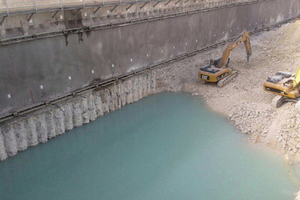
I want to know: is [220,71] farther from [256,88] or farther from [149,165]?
[149,165]

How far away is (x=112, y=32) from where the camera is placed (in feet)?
51.4

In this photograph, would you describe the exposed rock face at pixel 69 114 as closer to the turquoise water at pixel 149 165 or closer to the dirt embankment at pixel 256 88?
the turquoise water at pixel 149 165

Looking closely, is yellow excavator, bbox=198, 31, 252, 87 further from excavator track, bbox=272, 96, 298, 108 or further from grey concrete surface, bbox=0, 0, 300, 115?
excavator track, bbox=272, 96, 298, 108

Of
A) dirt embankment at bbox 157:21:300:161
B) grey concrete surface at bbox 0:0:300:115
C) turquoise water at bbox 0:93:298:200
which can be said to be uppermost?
grey concrete surface at bbox 0:0:300:115

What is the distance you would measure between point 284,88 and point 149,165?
26.9 feet

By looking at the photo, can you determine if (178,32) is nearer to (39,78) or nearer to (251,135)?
(251,135)

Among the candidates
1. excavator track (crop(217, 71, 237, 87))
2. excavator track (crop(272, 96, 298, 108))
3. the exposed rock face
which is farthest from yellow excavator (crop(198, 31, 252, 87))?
excavator track (crop(272, 96, 298, 108))

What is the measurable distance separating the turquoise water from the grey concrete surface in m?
2.76

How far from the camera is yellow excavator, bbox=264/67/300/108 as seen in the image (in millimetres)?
13805

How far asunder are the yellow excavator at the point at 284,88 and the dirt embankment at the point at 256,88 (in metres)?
0.41

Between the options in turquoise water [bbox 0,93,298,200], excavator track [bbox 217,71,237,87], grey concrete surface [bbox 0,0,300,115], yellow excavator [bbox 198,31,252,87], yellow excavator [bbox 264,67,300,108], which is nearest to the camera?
turquoise water [bbox 0,93,298,200]

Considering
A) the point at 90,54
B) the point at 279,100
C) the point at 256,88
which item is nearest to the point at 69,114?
the point at 90,54

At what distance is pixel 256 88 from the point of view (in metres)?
17.2

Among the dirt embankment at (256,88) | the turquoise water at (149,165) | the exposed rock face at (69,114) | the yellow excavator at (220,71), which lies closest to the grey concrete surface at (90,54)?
the exposed rock face at (69,114)
